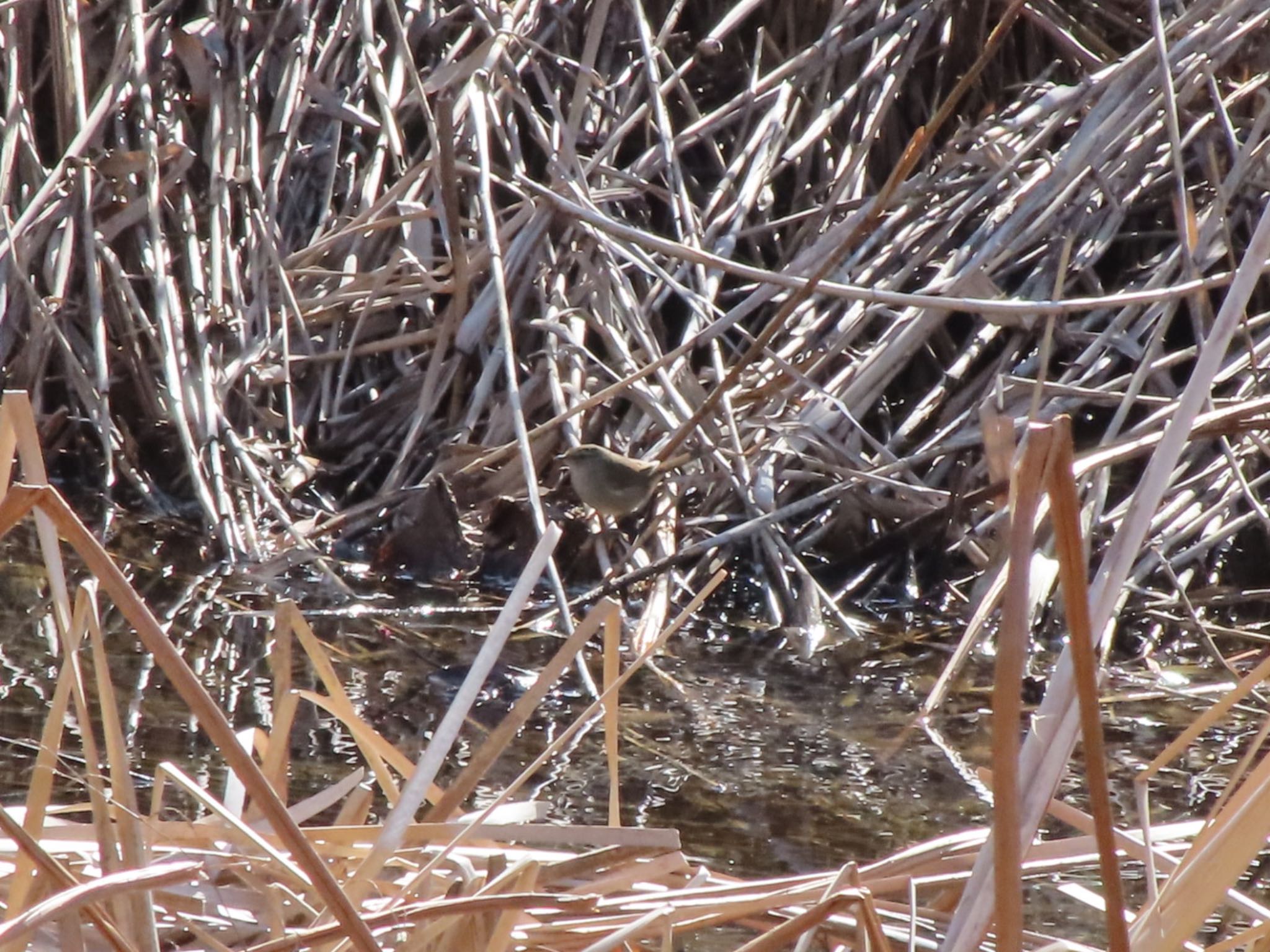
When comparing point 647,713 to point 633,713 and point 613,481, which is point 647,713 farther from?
point 613,481

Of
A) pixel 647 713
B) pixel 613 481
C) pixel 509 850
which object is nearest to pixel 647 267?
pixel 613 481

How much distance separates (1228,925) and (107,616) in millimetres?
2076

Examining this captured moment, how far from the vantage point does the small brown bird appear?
10.5ft

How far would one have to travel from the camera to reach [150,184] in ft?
12.4

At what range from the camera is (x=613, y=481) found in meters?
3.22

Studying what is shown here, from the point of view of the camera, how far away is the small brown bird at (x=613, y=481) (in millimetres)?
3215

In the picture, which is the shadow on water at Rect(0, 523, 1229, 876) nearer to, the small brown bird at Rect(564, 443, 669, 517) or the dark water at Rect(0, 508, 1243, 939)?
the dark water at Rect(0, 508, 1243, 939)

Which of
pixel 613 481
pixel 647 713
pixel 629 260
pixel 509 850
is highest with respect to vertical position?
pixel 629 260

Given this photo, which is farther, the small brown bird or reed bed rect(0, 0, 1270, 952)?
reed bed rect(0, 0, 1270, 952)

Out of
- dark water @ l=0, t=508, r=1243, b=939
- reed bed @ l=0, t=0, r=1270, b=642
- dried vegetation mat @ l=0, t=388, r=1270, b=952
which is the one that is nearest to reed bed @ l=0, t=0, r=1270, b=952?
reed bed @ l=0, t=0, r=1270, b=642

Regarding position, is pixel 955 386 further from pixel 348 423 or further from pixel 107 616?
pixel 107 616

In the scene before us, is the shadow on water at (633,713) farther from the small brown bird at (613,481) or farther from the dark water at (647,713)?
the small brown bird at (613,481)

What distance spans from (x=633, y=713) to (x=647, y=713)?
0.08ft

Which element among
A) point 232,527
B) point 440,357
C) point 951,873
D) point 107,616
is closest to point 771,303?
point 440,357
